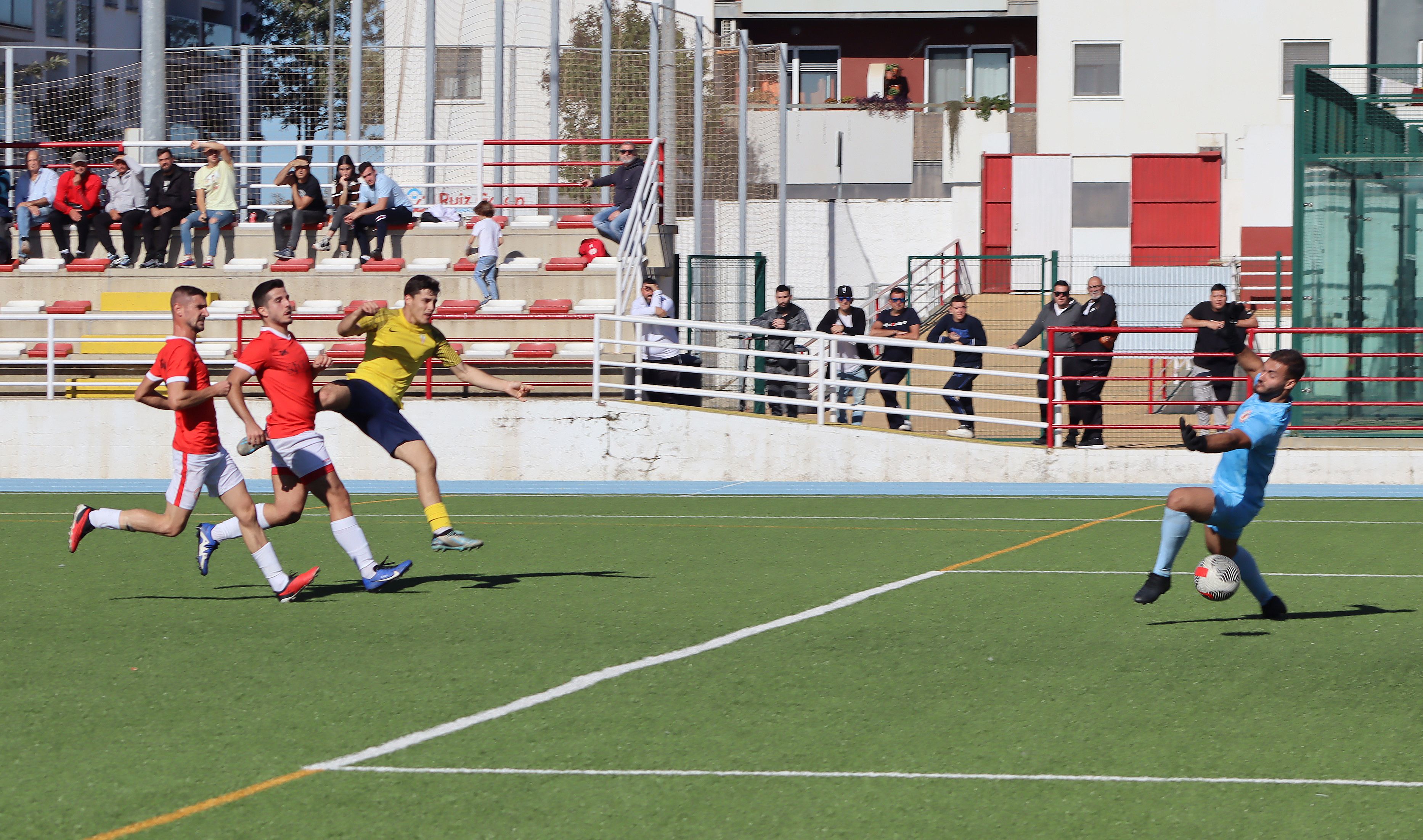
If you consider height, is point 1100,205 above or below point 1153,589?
above

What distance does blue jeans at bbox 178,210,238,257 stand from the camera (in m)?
24.6

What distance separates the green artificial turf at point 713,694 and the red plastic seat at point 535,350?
897 centimetres

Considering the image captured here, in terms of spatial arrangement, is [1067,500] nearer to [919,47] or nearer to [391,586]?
[391,586]

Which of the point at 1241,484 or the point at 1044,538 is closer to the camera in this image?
the point at 1241,484

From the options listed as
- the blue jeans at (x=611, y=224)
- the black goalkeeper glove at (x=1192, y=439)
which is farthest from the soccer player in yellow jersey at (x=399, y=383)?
the blue jeans at (x=611, y=224)

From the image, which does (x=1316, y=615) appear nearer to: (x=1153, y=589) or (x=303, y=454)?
(x=1153, y=589)

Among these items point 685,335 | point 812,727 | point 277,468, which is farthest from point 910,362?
point 812,727

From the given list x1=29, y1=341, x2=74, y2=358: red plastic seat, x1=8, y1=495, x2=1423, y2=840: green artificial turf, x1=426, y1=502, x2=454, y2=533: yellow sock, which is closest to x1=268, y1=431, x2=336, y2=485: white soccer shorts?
x1=426, y1=502, x2=454, y2=533: yellow sock

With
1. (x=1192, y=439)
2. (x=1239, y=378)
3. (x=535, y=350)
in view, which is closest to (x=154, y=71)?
(x=535, y=350)

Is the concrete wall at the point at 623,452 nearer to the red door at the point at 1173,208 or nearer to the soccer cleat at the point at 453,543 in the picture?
the soccer cleat at the point at 453,543

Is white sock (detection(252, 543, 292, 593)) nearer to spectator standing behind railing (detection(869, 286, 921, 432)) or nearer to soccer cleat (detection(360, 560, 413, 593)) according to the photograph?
soccer cleat (detection(360, 560, 413, 593))

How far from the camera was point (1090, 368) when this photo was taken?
1895 cm

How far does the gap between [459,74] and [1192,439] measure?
26432 millimetres

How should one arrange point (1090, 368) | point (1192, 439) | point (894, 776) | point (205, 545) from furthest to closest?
point (1090, 368) < point (205, 545) < point (1192, 439) < point (894, 776)
